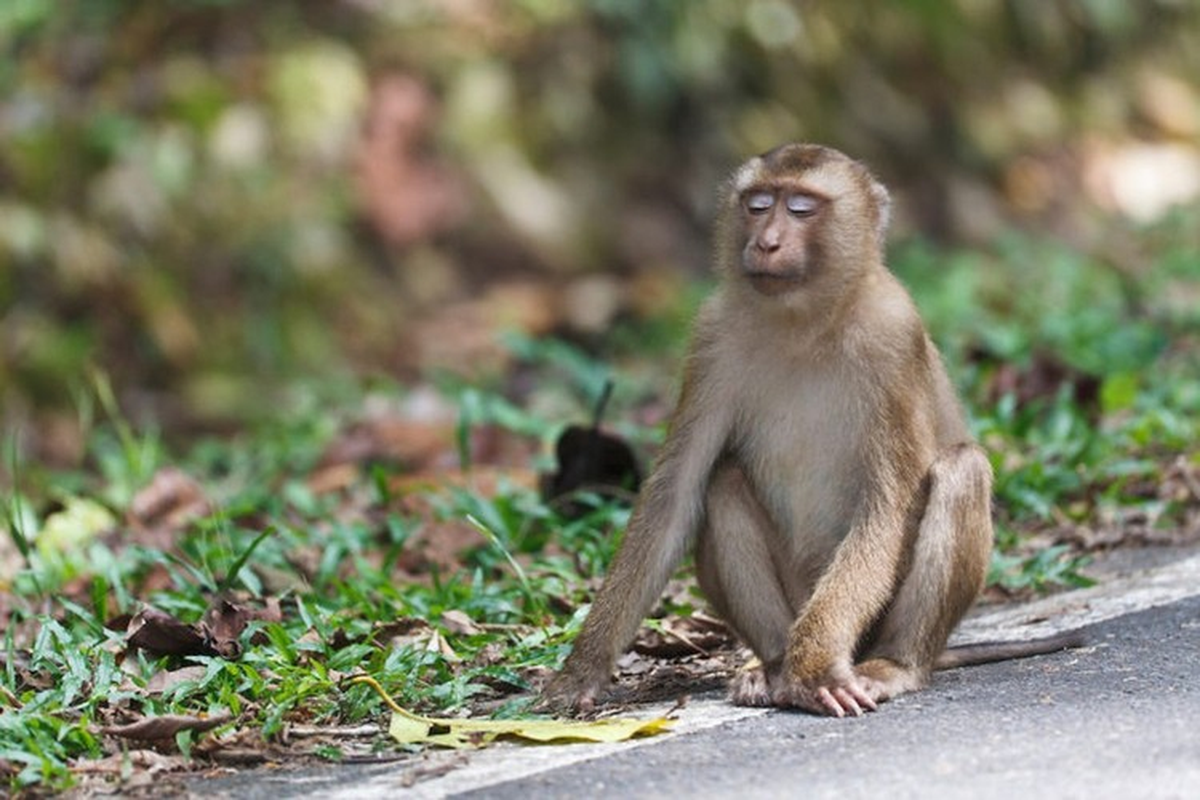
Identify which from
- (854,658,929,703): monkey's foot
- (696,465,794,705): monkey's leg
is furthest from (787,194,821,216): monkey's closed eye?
(854,658,929,703): monkey's foot

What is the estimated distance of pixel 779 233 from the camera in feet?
18.0

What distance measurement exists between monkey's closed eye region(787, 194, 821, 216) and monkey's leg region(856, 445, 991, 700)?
30.9 inches

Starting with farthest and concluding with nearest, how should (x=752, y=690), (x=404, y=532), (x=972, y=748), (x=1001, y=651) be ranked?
(x=404, y=532)
(x=1001, y=651)
(x=752, y=690)
(x=972, y=748)

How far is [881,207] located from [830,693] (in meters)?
1.58

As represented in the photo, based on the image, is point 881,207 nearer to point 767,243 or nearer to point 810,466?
point 767,243

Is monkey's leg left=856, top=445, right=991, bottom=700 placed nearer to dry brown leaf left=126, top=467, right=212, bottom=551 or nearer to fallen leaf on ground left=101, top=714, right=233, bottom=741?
fallen leaf on ground left=101, top=714, right=233, bottom=741

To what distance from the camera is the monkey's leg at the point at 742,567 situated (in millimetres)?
5402

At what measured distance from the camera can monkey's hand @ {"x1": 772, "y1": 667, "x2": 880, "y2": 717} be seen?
4.91 meters

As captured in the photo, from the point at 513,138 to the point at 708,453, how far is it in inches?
307

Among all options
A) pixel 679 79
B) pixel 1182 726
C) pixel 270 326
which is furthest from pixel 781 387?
pixel 679 79

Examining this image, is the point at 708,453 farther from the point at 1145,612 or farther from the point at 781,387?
the point at 1145,612

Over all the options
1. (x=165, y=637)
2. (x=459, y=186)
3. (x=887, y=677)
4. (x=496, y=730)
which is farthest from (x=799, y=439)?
(x=459, y=186)

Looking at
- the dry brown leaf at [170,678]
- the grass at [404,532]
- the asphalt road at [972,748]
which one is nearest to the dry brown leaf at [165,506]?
the grass at [404,532]

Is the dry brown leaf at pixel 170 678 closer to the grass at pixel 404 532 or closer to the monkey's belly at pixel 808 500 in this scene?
the grass at pixel 404 532
